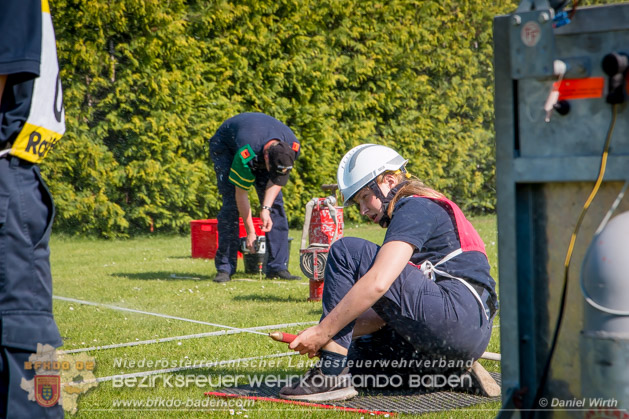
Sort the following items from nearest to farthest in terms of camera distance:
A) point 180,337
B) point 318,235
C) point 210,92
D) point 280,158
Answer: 1. point 180,337
2. point 318,235
3. point 280,158
4. point 210,92

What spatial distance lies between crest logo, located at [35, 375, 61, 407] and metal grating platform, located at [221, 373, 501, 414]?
4.74 ft

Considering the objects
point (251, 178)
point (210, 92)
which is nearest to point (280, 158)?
point (251, 178)

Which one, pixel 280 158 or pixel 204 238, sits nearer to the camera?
pixel 280 158

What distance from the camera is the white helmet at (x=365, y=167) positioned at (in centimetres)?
407

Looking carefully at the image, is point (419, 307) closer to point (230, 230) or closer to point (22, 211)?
point (22, 211)

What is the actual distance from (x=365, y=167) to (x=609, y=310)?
2.16m

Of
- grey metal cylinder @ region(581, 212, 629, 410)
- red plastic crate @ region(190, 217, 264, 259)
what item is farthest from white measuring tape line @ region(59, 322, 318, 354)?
red plastic crate @ region(190, 217, 264, 259)

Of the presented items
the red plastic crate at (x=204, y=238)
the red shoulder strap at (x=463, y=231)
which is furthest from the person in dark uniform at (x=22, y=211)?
the red plastic crate at (x=204, y=238)

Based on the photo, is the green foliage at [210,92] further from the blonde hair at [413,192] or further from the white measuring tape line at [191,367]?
the blonde hair at [413,192]

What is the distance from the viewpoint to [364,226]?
15.0m

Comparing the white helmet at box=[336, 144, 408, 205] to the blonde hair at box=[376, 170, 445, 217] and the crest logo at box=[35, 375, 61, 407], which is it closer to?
the blonde hair at box=[376, 170, 445, 217]

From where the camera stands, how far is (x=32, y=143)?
2516mm

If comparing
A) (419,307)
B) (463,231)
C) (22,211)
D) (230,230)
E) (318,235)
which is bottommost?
(230,230)

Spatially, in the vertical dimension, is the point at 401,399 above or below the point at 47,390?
below
